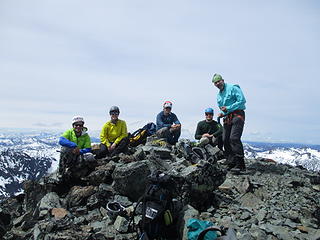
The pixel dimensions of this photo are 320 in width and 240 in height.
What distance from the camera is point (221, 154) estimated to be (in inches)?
546

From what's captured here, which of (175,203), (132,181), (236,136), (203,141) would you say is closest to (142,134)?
(203,141)

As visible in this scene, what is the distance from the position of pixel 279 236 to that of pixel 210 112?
30.8 ft

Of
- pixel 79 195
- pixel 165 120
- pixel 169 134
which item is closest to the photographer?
pixel 79 195

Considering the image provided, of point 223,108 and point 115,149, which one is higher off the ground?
point 223,108

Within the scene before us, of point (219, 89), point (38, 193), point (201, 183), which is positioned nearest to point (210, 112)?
point (219, 89)

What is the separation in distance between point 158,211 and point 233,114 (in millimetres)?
A: 6379

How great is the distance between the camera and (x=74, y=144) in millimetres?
10430

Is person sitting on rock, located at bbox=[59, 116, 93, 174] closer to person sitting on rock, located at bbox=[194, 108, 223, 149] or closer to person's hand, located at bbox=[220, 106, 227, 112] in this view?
person's hand, located at bbox=[220, 106, 227, 112]

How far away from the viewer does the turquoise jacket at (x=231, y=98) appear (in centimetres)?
1076

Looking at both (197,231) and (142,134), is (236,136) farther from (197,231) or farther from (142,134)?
(142,134)

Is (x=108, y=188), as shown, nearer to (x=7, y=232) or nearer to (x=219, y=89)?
(x=7, y=232)

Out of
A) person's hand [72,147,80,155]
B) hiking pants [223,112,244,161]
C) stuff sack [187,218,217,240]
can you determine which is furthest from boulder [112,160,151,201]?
hiking pants [223,112,244,161]

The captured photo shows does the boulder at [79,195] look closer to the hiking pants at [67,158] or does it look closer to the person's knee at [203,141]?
the hiking pants at [67,158]

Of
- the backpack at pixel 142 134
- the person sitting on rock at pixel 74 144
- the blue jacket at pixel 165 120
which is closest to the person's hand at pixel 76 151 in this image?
the person sitting on rock at pixel 74 144
